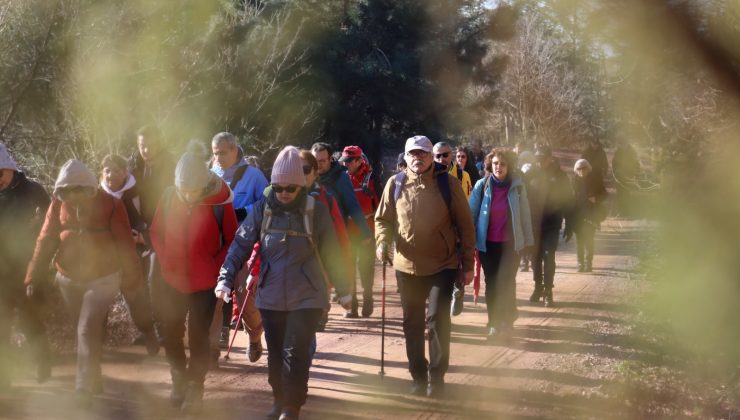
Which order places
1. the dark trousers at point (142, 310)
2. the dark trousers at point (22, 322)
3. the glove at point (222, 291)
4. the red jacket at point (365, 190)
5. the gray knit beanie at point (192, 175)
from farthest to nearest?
the red jacket at point (365, 190), the dark trousers at point (142, 310), the dark trousers at point (22, 322), the gray knit beanie at point (192, 175), the glove at point (222, 291)

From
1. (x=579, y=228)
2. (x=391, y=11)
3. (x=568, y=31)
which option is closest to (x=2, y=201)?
(x=568, y=31)

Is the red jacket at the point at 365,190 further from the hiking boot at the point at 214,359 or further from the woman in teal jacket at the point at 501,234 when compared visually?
the hiking boot at the point at 214,359

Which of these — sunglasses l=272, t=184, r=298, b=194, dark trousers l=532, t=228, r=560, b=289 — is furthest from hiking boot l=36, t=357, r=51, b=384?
dark trousers l=532, t=228, r=560, b=289

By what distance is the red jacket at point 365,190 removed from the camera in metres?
10.1

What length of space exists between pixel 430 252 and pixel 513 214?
2577mm

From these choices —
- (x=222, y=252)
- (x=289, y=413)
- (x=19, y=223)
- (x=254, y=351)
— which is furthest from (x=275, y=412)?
(x=19, y=223)

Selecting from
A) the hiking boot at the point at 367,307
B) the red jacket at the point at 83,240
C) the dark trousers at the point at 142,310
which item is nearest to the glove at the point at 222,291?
the red jacket at the point at 83,240

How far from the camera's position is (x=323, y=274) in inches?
225

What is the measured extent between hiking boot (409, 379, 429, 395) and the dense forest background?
201cm

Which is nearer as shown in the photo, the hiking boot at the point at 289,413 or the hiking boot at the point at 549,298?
the hiking boot at the point at 289,413

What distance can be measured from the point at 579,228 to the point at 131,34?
25.6 feet

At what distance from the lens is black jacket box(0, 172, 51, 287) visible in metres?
6.61

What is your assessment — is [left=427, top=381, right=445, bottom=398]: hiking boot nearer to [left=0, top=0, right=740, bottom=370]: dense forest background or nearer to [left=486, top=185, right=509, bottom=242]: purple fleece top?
[left=0, top=0, right=740, bottom=370]: dense forest background

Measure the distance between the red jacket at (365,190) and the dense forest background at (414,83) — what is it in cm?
169
